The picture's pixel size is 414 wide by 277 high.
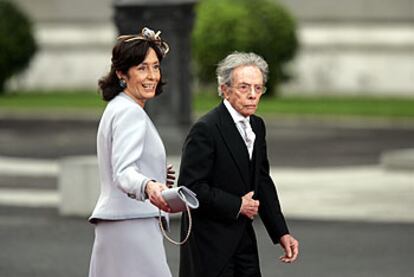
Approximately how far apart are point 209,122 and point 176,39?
329 inches

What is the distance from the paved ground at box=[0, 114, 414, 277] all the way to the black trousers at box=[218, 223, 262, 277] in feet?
14.2

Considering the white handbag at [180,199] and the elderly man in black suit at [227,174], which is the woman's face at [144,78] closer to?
the elderly man in black suit at [227,174]

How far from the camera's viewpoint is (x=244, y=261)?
8031 mm

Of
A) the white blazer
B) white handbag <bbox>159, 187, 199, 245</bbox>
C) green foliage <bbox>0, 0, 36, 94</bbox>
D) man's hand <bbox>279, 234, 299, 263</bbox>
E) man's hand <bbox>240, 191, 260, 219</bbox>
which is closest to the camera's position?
white handbag <bbox>159, 187, 199, 245</bbox>

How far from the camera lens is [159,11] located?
16078mm

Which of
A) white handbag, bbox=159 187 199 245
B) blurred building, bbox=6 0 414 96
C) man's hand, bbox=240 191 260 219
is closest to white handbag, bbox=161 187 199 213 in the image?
white handbag, bbox=159 187 199 245

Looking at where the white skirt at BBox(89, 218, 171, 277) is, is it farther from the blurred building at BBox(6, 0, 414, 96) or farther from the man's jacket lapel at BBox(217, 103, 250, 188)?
the blurred building at BBox(6, 0, 414, 96)

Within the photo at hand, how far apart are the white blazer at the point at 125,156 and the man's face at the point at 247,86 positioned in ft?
1.93

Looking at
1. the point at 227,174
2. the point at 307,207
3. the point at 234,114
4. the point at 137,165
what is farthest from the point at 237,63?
the point at 307,207

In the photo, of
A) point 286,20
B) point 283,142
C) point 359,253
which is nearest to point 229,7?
point 286,20

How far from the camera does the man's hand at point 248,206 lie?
7.91 m

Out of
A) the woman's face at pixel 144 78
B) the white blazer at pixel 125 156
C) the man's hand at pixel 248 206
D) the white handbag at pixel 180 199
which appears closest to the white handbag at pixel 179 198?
the white handbag at pixel 180 199

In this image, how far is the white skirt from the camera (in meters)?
7.52

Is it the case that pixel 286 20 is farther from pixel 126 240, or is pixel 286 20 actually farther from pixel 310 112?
pixel 126 240
